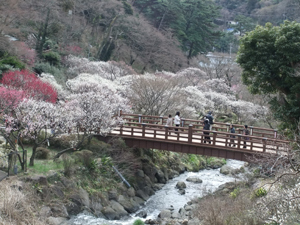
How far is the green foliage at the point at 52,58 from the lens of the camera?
3488cm

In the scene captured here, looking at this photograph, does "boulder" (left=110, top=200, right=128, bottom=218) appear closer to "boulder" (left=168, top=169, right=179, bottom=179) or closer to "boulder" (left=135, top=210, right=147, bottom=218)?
"boulder" (left=135, top=210, right=147, bottom=218)

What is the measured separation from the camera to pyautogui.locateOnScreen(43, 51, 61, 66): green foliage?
34.9 meters

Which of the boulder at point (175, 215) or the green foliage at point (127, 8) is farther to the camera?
the green foliage at point (127, 8)

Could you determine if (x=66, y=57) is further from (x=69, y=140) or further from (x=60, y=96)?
(x=69, y=140)

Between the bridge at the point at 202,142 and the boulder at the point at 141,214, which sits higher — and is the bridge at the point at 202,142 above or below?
above

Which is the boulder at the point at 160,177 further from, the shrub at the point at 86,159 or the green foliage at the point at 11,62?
the green foliage at the point at 11,62

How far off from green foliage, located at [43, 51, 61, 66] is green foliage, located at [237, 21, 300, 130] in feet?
71.7

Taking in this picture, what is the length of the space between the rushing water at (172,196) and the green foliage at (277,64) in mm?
6608

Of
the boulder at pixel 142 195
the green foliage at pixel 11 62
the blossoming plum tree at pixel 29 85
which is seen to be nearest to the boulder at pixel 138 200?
the boulder at pixel 142 195

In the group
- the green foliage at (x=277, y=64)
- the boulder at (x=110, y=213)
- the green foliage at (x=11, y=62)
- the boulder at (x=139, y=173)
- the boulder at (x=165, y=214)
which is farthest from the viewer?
the green foliage at (x=11, y=62)

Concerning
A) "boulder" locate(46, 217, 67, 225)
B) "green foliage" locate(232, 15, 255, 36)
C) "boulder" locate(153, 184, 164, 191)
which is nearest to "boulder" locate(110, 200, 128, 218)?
"boulder" locate(46, 217, 67, 225)

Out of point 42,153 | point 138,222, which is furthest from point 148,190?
point 42,153

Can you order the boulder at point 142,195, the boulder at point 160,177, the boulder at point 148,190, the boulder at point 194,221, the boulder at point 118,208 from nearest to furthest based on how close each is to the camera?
the boulder at point 194,221 → the boulder at point 118,208 → the boulder at point 142,195 → the boulder at point 148,190 → the boulder at point 160,177

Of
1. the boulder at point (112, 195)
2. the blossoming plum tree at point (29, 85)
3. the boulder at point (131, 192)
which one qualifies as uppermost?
the blossoming plum tree at point (29, 85)
